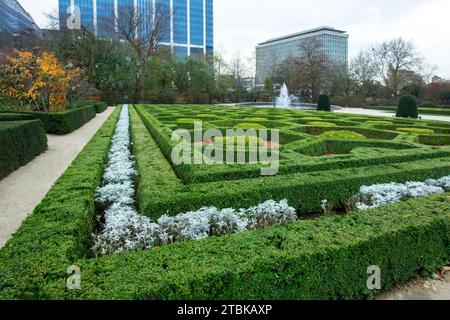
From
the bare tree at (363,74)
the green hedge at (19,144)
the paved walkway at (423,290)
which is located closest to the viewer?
the paved walkway at (423,290)

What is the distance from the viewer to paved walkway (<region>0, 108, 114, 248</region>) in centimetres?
432

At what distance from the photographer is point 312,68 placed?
139 ft

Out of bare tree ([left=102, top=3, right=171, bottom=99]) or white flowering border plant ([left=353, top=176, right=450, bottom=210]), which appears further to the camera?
Result: bare tree ([left=102, top=3, right=171, bottom=99])

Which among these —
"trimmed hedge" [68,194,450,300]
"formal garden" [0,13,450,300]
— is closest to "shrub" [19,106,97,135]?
"formal garden" [0,13,450,300]

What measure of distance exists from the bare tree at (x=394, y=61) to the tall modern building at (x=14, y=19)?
146 ft

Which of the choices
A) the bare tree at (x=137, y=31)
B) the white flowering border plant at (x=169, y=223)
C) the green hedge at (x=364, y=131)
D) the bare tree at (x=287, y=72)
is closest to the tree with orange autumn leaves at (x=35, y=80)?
the green hedge at (x=364, y=131)

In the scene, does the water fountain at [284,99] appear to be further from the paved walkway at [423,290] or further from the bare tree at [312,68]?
the paved walkway at [423,290]

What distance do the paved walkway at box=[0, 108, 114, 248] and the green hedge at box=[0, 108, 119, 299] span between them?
0.64m

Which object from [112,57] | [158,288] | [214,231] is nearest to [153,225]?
[214,231]

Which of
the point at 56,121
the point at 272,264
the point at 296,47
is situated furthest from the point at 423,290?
the point at 296,47

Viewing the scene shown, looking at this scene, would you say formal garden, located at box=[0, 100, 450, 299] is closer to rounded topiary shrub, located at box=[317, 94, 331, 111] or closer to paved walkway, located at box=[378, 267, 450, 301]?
paved walkway, located at box=[378, 267, 450, 301]

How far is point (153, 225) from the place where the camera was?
3652 mm

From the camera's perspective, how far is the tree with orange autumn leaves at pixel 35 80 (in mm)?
13516

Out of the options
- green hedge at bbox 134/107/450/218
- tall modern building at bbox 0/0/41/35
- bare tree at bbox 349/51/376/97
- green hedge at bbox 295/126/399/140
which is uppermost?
tall modern building at bbox 0/0/41/35
